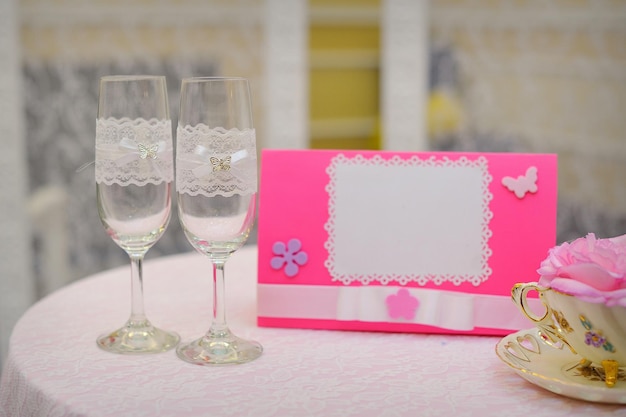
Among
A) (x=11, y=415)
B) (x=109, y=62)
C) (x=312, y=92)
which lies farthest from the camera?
(x=312, y=92)

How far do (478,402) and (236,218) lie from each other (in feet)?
1.19

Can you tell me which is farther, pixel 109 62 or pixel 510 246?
pixel 109 62

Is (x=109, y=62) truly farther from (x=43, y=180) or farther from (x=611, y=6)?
(x=611, y=6)

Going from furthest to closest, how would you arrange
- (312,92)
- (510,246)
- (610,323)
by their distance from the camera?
(312,92) < (510,246) < (610,323)

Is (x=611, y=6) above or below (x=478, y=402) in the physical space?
above

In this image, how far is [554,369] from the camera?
3.10ft

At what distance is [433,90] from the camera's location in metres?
3.30

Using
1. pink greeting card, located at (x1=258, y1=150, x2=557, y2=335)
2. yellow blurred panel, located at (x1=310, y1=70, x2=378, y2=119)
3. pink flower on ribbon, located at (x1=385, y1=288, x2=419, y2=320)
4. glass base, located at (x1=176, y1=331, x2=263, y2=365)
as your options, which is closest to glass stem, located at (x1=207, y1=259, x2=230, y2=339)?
glass base, located at (x1=176, y1=331, x2=263, y2=365)

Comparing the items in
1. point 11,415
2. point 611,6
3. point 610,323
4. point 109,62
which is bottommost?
point 11,415

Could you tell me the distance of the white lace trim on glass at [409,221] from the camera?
45.0 inches

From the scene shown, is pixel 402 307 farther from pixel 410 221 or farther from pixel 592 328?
pixel 592 328

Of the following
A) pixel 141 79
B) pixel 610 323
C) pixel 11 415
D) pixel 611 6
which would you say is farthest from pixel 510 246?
pixel 611 6

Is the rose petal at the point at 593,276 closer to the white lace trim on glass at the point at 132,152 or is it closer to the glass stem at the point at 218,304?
the glass stem at the point at 218,304

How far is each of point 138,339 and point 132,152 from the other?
25 centimetres
